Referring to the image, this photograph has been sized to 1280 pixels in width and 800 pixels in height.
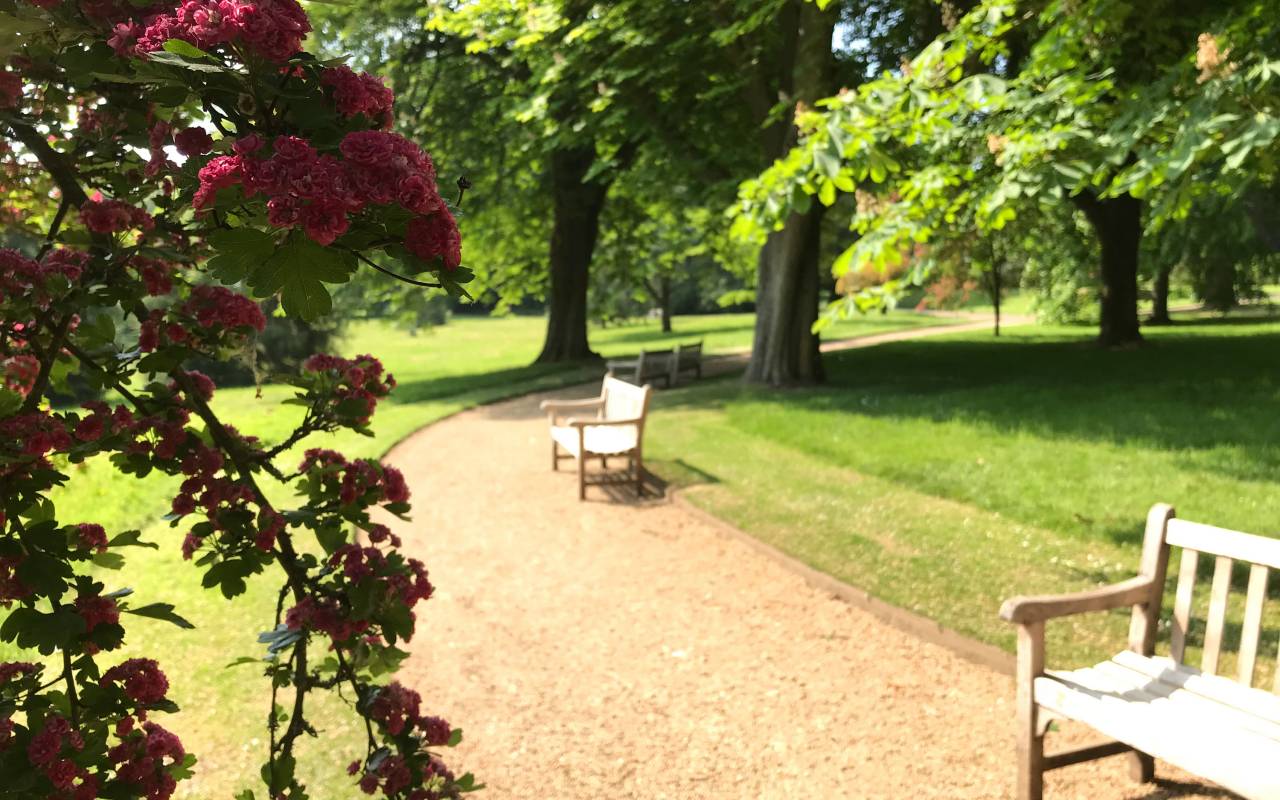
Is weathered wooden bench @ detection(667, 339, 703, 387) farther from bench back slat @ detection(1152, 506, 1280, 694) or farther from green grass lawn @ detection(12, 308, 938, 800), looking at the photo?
bench back slat @ detection(1152, 506, 1280, 694)

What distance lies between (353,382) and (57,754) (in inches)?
53.7

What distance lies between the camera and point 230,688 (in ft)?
16.5

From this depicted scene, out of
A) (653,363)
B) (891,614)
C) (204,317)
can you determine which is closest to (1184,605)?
(891,614)

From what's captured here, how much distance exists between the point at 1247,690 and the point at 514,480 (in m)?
7.98

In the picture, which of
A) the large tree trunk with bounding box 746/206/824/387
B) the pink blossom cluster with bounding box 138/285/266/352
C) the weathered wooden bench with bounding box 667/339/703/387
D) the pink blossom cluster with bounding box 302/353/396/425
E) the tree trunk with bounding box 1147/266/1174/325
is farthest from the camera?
the tree trunk with bounding box 1147/266/1174/325

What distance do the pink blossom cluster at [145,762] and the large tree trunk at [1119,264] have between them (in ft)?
77.4

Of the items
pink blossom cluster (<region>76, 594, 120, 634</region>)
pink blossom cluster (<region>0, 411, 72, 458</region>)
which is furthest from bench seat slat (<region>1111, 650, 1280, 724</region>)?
pink blossom cluster (<region>0, 411, 72, 458</region>)

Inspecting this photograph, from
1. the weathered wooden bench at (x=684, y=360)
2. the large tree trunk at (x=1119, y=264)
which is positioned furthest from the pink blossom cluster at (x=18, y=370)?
the large tree trunk at (x=1119, y=264)

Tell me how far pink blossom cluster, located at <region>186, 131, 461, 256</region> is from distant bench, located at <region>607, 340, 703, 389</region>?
51.0ft

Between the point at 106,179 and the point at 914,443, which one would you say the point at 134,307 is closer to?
the point at 106,179

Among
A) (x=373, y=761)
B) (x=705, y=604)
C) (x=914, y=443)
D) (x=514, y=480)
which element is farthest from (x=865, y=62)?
(x=373, y=761)

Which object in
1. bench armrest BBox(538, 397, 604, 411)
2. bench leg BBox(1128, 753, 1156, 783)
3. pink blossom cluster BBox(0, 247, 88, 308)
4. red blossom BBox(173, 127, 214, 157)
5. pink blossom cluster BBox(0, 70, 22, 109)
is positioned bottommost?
bench leg BBox(1128, 753, 1156, 783)

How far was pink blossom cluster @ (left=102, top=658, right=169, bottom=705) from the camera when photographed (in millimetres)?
2352

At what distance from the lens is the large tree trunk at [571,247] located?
73.4ft
